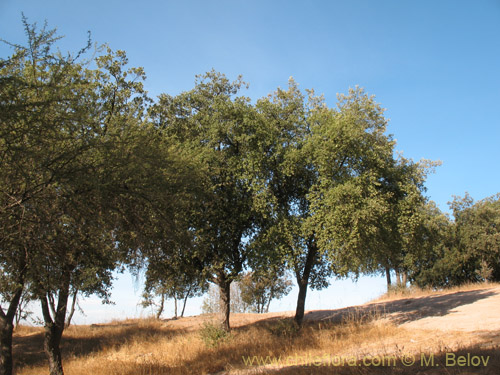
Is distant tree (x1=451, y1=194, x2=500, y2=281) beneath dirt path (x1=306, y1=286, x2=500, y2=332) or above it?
above

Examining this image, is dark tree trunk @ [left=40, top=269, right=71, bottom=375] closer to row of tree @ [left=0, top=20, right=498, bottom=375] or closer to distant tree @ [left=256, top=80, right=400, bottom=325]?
row of tree @ [left=0, top=20, right=498, bottom=375]

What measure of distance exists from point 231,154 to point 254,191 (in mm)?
3054

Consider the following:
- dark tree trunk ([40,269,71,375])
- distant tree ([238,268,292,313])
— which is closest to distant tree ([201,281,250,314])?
distant tree ([238,268,292,313])

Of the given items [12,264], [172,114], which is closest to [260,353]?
[12,264]

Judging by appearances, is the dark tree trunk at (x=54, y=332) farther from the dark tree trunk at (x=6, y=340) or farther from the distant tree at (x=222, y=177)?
the distant tree at (x=222, y=177)

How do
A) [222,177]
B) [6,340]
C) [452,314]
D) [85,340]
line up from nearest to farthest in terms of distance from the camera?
[6,340] < [452,314] < [222,177] < [85,340]

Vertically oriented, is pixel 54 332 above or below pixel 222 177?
below

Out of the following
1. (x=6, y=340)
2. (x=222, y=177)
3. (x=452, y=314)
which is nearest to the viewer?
(x=6, y=340)

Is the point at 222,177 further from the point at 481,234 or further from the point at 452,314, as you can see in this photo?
the point at 481,234

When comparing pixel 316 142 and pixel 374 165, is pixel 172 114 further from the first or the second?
pixel 374 165

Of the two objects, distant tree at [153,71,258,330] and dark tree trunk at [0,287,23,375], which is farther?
distant tree at [153,71,258,330]

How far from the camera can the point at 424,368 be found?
784 cm

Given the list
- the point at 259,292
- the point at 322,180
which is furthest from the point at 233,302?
the point at 322,180

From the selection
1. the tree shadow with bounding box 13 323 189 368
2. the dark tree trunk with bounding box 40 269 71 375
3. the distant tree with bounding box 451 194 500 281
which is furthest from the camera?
the distant tree with bounding box 451 194 500 281
